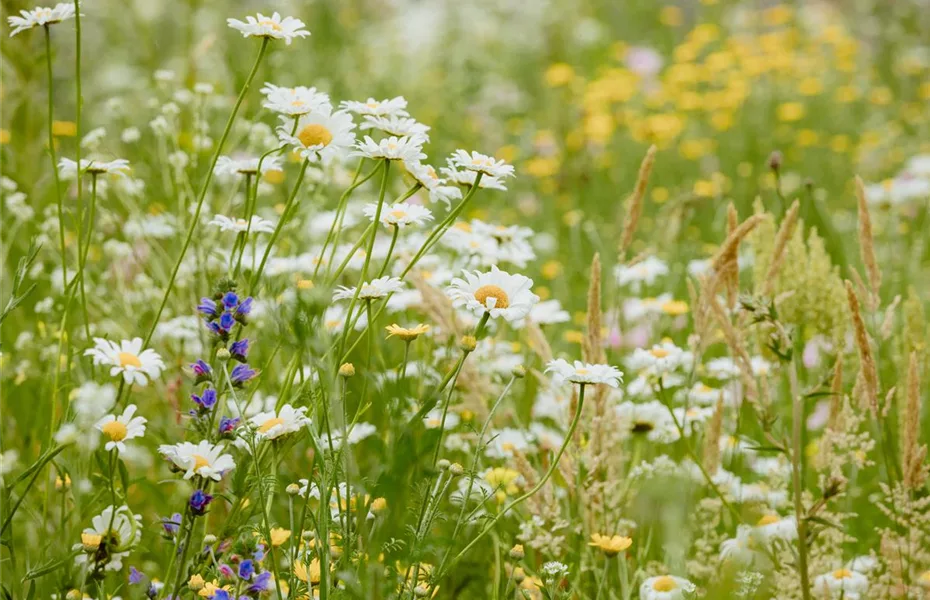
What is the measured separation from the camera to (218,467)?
1.14 m

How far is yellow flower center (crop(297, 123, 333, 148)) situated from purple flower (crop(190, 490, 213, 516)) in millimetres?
468

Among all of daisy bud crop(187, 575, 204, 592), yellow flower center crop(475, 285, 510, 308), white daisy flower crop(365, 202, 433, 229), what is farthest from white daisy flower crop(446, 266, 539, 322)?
daisy bud crop(187, 575, 204, 592)

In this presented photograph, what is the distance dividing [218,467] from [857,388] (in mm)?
977

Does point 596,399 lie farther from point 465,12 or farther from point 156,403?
point 465,12

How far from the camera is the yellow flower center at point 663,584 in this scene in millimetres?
1399

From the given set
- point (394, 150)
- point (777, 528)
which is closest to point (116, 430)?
point (394, 150)

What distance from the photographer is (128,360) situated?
Result: 1.14m

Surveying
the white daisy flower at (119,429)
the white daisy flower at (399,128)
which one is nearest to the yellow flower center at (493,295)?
the white daisy flower at (399,128)

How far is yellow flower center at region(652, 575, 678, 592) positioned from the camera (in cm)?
140

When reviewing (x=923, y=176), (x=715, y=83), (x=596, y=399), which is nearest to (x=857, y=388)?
(x=596, y=399)

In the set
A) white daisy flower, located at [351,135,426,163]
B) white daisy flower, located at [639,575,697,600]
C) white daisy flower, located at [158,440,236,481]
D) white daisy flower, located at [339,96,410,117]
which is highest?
white daisy flower, located at [339,96,410,117]

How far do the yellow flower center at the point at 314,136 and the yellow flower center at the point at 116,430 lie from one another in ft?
1.41

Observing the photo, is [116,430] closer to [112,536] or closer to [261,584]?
[112,536]

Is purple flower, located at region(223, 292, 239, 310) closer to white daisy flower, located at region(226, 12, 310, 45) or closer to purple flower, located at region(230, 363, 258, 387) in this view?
purple flower, located at region(230, 363, 258, 387)
